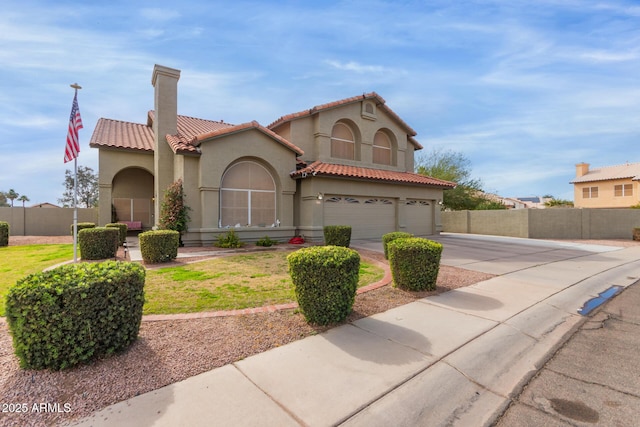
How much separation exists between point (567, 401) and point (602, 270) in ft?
29.5

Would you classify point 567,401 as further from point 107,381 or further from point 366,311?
point 107,381

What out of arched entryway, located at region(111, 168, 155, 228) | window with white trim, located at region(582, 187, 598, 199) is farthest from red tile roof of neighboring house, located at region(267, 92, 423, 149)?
window with white trim, located at region(582, 187, 598, 199)

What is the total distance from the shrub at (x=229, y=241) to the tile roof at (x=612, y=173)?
45100mm

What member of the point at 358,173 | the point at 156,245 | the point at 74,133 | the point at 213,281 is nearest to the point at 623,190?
the point at 358,173

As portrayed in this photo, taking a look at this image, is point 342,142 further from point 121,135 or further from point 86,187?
point 86,187

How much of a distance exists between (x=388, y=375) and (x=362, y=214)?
45.2ft

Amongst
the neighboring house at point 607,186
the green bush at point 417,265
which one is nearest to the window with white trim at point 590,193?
the neighboring house at point 607,186

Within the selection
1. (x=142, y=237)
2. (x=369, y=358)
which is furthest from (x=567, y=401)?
(x=142, y=237)

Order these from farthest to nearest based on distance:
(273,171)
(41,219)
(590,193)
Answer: (590,193)
(41,219)
(273,171)

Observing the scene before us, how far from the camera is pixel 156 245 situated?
9320 mm

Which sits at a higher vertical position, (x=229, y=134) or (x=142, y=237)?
(x=229, y=134)

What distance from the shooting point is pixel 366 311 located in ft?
17.0

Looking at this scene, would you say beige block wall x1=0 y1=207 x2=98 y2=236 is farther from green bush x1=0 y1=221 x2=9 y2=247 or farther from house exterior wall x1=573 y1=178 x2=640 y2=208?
house exterior wall x1=573 y1=178 x2=640 y2=208

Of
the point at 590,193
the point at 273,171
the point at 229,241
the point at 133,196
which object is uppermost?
the point at 590,193
